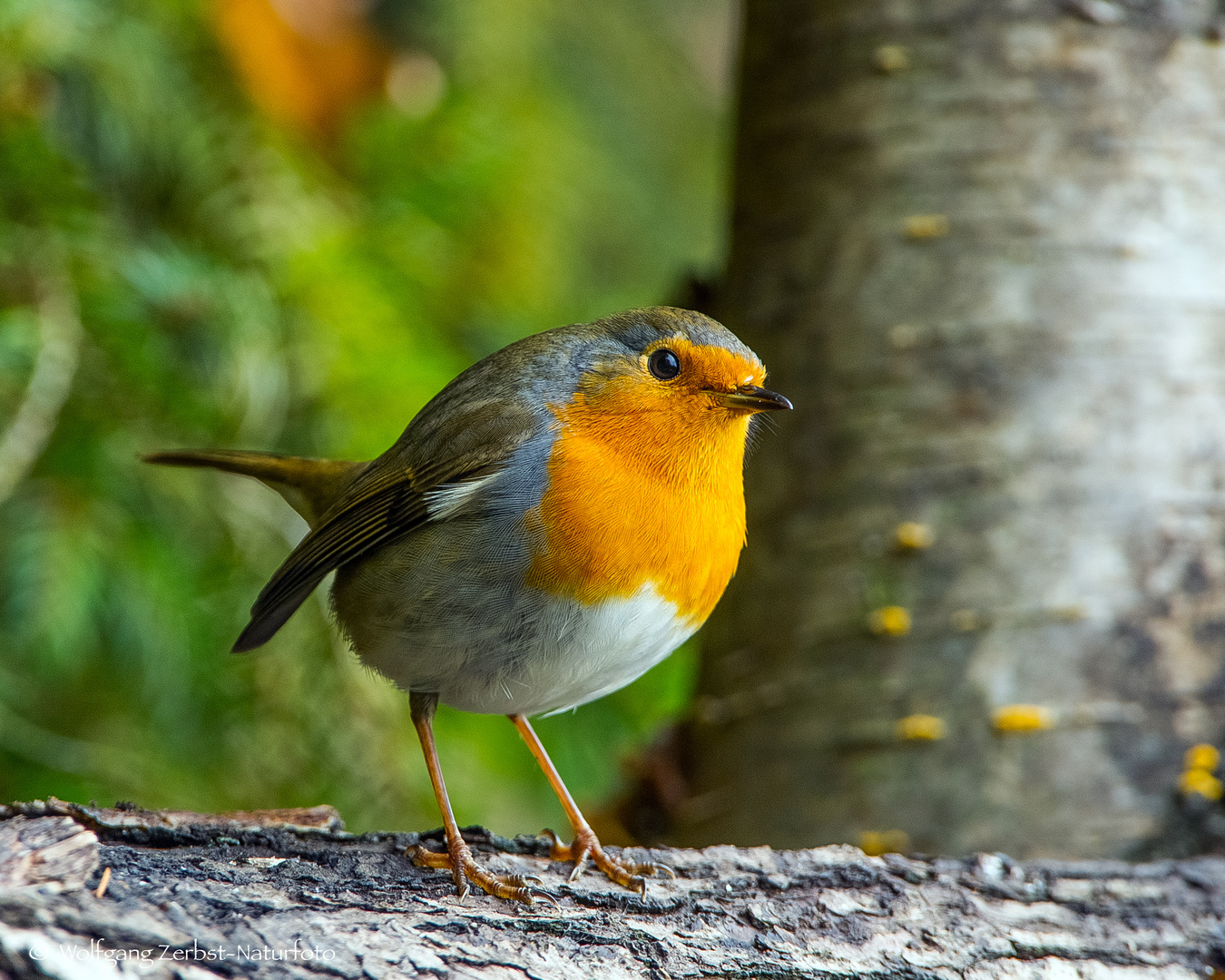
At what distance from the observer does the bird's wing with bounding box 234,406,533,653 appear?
2465 millimetres

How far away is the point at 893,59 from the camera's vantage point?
2990 mm

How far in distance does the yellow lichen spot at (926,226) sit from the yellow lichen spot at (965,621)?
3.25 ft

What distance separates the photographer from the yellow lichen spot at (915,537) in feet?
9.28

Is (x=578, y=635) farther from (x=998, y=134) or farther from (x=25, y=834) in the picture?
(x=998, y=134)

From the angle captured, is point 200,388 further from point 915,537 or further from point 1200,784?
point 1200,784

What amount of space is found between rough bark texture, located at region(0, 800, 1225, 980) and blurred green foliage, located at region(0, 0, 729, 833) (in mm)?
865

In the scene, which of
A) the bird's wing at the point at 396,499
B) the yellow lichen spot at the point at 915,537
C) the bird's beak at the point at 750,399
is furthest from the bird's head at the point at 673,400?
the yellow lichen spot at the point at 915,537

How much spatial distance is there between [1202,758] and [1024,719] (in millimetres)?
432

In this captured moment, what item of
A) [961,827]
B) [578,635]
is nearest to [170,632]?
[578,635]

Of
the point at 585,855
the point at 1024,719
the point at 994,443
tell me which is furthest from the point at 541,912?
the point at 994,443

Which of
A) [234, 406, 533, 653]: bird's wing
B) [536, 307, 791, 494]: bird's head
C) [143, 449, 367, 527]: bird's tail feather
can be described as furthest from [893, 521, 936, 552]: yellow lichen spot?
[143, 449, 367, 527]: bird's tail feather

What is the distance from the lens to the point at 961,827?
271cm

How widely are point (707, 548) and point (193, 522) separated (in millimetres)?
1524

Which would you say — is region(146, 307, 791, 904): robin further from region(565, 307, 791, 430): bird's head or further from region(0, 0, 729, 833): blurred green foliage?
region(0, 0, 729, 833): blurred green foliage
